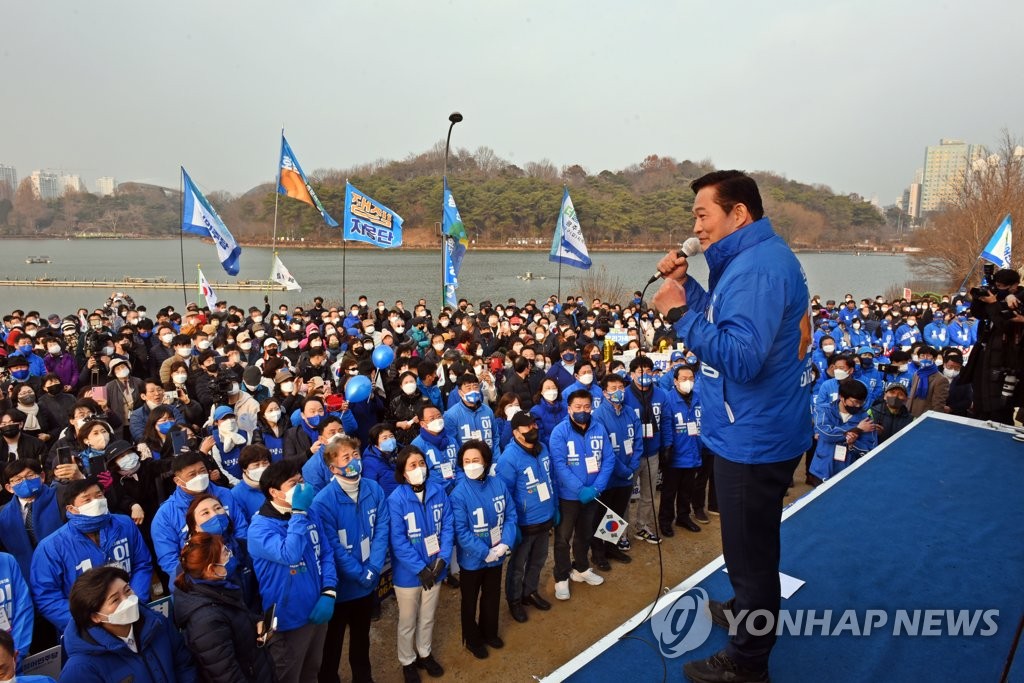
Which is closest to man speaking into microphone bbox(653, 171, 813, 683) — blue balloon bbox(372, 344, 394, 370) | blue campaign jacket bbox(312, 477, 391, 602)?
blue campaign jacket bbox(312, 477, 391, 602)

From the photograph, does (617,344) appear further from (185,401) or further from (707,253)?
(707,253)

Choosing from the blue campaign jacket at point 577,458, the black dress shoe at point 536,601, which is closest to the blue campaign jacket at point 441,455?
the blue campaign jacket at point 577,458

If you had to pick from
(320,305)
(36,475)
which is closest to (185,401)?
(36,475)

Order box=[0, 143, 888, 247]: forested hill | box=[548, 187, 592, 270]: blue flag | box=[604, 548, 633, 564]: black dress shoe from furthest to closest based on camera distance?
1. box=[0, 143, 888, 247]: forested hill
2. box=[548, 187, 592, 270]: blue flag
3. box=[604, 548, 633, 564]: black dress shoe

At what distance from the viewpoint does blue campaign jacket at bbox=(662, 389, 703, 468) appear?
6.60 metres

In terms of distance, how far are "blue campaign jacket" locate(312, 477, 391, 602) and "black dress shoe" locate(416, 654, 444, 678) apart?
35.3 inches

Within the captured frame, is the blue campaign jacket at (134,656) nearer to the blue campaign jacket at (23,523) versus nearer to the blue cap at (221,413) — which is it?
the blue campaign jacket at (23,523)

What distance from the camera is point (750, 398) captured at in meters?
2.14

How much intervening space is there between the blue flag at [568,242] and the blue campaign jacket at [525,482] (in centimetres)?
1162

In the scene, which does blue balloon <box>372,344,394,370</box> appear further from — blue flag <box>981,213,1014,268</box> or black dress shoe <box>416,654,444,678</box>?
blue flag <box>981,213,1014,268</box>

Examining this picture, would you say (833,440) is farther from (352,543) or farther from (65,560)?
(65,560)

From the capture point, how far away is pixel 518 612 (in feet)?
16.9

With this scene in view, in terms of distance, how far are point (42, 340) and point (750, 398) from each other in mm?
11058

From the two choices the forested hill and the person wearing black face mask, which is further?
the forested hill
